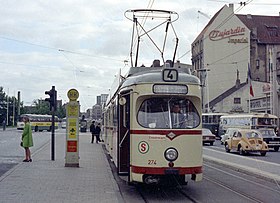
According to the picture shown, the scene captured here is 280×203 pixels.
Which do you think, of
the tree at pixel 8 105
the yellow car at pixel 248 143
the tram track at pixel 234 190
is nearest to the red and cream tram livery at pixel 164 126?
the tram track at pixel 234 190

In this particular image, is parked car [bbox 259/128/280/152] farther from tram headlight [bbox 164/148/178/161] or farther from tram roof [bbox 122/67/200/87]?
tram headlight [bbox 164/148/178/161]

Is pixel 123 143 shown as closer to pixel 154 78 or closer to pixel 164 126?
pixel 164 126

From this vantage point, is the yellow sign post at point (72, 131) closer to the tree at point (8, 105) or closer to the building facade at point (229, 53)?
the building facade at point (229, 53)

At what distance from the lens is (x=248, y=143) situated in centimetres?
3319

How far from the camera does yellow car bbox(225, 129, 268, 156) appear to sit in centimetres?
3309

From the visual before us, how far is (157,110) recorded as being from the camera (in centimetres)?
1377

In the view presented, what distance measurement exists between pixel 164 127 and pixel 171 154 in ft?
2.22

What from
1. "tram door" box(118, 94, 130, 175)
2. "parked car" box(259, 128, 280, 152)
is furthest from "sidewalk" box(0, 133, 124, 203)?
"parked car" box(259, 128, 280, 152)

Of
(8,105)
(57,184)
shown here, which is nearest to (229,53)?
(8,105)

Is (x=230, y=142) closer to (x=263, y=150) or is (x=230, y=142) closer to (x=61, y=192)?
(x=263, y=150)

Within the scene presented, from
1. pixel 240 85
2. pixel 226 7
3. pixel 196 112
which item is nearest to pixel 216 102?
pixel 240 85

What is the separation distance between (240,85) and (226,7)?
43.2 ft

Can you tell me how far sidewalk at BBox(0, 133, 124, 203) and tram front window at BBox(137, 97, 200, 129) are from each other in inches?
79.7

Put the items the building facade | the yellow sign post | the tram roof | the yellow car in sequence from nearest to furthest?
the tram roof, the yellow sign post, the yellow car, the building facade
